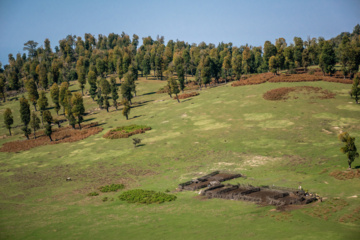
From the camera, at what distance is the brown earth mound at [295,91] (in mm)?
94125

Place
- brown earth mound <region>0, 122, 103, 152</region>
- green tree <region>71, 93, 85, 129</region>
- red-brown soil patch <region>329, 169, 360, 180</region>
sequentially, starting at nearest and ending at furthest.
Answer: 1. red-brown soil patch <region>329, 169, 360, 180</region>
2. brown earth mound <region>0, 122, 103, 152</region>
3. green tree <region>71, 93, 85, 129</region>

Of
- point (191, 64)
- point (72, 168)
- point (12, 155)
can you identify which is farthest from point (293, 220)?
point (191, 64)

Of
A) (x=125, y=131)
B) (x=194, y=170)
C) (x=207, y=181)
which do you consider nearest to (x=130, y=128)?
(x=125, y=131)

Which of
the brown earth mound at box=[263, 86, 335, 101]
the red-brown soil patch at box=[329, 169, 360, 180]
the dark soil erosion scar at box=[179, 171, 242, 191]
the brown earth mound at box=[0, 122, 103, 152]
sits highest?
the brown earth mound at box=[263, 86, 335, 101]

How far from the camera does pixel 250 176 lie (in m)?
51.5

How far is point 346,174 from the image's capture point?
45375mm

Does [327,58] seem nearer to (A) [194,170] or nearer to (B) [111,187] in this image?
(A) [194,170]

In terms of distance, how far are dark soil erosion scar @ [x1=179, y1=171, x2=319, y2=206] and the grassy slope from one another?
5.69 ft

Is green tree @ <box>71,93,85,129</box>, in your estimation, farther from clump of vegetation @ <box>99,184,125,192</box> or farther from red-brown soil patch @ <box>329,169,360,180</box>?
red-brown soil patch @ <box>329,169,360,180</box>

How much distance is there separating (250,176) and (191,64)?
504ft

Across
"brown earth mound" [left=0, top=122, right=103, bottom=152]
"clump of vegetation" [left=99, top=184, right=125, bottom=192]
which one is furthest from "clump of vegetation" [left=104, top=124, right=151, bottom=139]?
"clump of vegetation" [left=99, top=184, right=125, bottom=192]

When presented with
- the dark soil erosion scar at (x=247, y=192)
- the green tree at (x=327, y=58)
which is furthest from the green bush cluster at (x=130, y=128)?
the green tree at (x=327, y=58)

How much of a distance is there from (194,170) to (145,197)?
14.7m

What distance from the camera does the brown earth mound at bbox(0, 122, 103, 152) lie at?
9059cm
